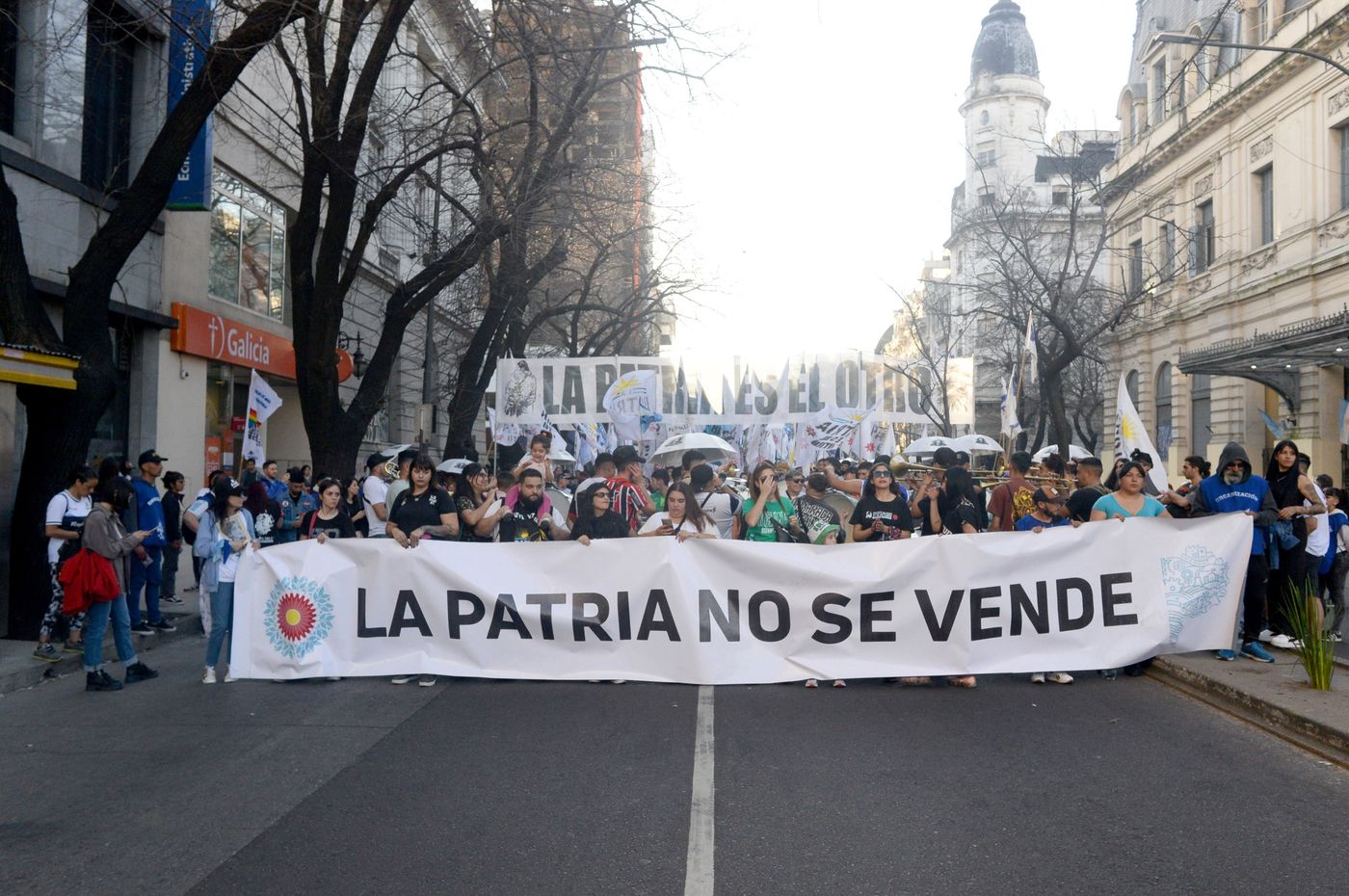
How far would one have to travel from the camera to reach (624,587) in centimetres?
892

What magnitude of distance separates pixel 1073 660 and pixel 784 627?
221 cm

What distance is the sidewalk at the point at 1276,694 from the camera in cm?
683

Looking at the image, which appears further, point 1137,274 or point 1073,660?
point 1137,274

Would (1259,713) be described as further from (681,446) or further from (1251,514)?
(681,446)

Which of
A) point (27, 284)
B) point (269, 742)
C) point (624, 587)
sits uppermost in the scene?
point (27, 284)

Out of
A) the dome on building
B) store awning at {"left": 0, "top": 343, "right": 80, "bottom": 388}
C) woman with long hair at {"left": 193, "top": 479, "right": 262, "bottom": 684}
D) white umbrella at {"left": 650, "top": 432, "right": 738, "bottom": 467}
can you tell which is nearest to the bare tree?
store awning at {"left": 0, "top": 343, "right": 80, "bottom": 388}

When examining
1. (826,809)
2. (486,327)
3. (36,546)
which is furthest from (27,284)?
(486,327)

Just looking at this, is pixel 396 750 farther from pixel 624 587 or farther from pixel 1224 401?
pixel 1224 401

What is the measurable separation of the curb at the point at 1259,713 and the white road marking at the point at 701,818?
136 inches

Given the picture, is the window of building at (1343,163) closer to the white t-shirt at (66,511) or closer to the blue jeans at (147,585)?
the blue jeans at (147,585)

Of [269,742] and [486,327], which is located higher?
[486,327]

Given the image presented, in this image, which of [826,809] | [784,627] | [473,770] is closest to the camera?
[826,809]

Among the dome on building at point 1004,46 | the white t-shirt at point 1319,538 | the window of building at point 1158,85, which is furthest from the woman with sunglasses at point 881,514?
the dome on building at point 1004,46

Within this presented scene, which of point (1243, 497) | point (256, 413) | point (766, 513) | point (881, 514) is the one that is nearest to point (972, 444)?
point (256, 413)
